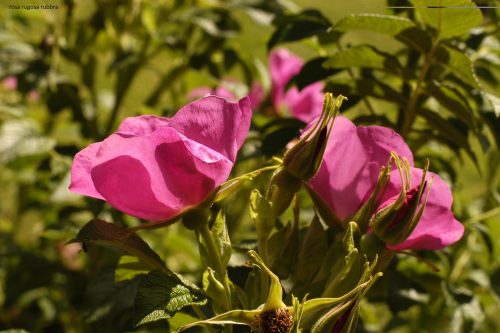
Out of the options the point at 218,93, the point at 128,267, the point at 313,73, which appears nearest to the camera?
the point at 128,267

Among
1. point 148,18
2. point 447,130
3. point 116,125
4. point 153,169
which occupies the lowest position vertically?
point 116,125

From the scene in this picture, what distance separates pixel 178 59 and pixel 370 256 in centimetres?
90

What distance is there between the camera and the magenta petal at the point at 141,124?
56 cm

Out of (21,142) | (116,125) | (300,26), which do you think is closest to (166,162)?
(300,26)

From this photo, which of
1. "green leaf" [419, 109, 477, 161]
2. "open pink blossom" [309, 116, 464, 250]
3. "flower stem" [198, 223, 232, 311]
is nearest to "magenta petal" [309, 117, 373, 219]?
"open pink blossom" [309, 116, 464, 250]

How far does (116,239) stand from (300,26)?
1.37 ft

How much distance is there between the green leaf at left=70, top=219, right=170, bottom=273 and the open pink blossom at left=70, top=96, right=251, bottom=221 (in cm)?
2

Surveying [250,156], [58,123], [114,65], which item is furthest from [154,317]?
[58,123]

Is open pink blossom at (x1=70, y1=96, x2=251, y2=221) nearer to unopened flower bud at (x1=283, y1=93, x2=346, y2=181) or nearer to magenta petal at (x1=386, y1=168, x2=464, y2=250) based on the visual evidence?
unopened flower bud at (x1=283, y1=93, x2=346, y2=181)

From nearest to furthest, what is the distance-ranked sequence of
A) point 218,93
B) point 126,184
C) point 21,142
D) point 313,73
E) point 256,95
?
point 126,184
point 313,73
point 21,142
point 218,93
point 256,95

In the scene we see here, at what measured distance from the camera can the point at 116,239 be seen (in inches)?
21.2

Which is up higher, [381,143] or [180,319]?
[381,143]

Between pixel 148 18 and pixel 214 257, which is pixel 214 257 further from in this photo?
pixel 148 18

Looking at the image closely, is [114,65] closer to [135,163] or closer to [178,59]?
[178,59]
